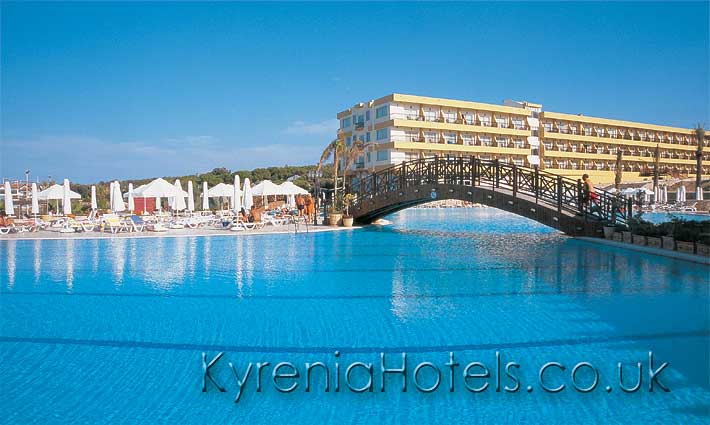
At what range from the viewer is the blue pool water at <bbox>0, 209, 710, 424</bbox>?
4.76 meters

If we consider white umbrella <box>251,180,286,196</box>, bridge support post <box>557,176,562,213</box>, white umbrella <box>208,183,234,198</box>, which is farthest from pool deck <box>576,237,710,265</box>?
white umbrella <box>208,183,234,198</box>

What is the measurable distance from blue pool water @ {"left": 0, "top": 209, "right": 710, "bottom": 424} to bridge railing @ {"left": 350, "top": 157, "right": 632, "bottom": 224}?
16.8 ft

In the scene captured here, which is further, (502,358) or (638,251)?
(638,251)

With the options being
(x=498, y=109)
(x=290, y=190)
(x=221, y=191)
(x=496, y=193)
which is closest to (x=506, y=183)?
(x=496, y=193)

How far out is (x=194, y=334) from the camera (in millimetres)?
6941

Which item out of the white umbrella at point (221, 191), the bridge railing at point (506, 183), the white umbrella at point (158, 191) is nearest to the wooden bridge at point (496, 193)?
the bridge railing at point (506, 183)

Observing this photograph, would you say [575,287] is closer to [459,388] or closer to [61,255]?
[459,388]

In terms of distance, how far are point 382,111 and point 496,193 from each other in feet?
114

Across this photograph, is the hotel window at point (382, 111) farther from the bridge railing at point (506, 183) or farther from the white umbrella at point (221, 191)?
the bridge railing at point (506, 183)

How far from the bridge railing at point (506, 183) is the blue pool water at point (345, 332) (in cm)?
511

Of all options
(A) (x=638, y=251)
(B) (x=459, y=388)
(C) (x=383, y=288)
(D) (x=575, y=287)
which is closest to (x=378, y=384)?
(B) (x=459, y=388)

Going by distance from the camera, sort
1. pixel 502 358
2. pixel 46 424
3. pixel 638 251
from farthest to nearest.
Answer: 1. pixel 638 251
2. pixel 502 358
3. pixel 46 424

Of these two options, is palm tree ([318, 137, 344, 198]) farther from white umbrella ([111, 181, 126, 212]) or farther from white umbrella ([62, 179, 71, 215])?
white umbrella ([62, 179, 71, 215])

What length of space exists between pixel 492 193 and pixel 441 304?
12.6 meters
